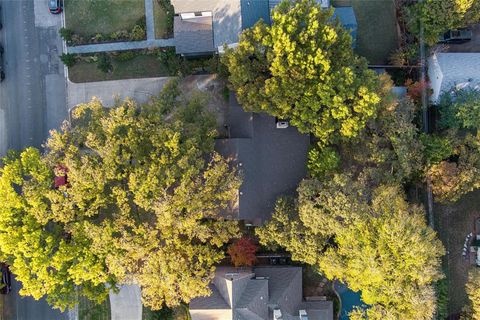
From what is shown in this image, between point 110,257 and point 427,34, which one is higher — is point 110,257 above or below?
below

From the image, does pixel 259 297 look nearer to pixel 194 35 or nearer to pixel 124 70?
pixel 194 35

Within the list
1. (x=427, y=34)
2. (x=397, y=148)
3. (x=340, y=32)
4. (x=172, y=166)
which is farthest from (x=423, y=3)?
(x=172, y=166)

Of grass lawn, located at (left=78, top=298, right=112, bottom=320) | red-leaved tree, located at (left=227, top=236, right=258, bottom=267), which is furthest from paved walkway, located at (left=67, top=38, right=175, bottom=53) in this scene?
grass lawn, located at (left=78, top=298, right=112, bottom=320)

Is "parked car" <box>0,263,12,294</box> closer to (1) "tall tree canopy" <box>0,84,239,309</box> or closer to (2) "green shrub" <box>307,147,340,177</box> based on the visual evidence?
(1) "tall tree canopy" <box>0,84,239,309</box>

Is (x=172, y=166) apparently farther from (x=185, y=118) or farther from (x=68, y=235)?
(x=68, y=235)

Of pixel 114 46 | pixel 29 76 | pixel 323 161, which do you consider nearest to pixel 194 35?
pixel 114 46

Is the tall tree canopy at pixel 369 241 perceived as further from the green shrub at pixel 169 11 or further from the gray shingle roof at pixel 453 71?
the green shrub at pixel 169 11

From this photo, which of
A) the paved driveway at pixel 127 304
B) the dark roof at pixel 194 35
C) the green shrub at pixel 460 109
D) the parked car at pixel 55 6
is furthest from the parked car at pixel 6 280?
the green shrub at pixel 460 109
